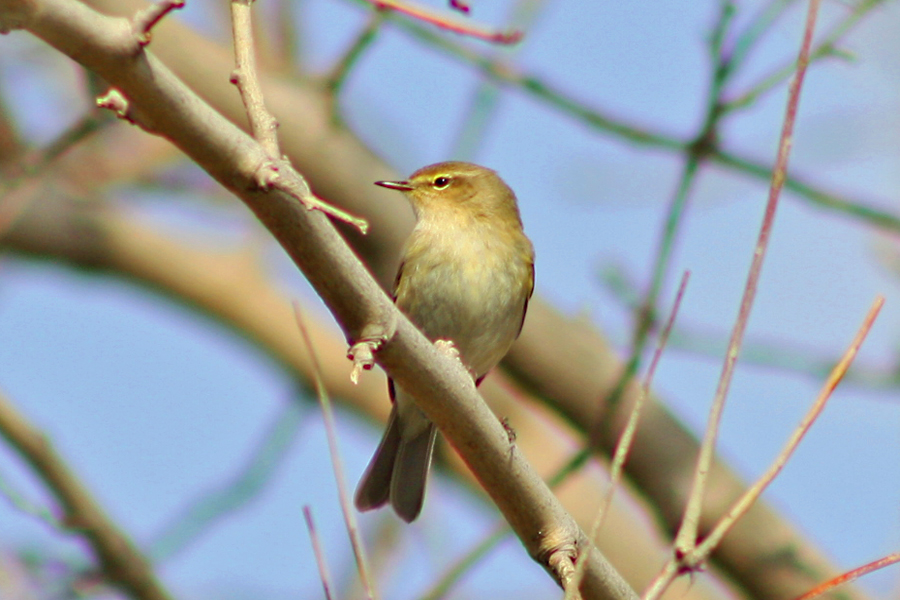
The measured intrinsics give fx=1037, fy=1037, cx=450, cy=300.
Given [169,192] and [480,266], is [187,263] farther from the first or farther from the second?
[480,266]

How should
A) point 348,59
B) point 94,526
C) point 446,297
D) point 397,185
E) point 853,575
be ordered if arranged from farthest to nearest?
point 397,185, point 348,59, point 446,297, point 94,526, point 853,575

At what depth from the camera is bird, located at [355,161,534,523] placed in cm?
503

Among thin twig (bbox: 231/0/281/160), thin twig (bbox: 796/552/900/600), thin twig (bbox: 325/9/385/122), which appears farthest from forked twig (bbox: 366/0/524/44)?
thin twig (bbox: 325/9/385/122)

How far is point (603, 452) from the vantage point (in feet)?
18.5

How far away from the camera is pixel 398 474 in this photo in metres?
5.22

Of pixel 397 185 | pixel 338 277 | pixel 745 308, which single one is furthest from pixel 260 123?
pixel 397 185

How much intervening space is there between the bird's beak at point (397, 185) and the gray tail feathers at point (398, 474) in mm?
1180

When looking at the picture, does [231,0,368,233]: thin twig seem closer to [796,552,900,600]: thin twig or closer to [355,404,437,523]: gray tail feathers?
[796,552,900,600]: thin twig

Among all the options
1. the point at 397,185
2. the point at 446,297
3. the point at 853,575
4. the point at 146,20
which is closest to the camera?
the point at 146,20

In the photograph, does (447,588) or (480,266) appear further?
(480,266)

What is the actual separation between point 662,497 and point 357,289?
11.9 ft

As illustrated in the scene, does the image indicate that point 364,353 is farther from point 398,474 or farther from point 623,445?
point 398,474

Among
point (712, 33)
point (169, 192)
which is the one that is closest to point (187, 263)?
point (169, 192)

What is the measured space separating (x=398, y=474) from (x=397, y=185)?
5.09ft
